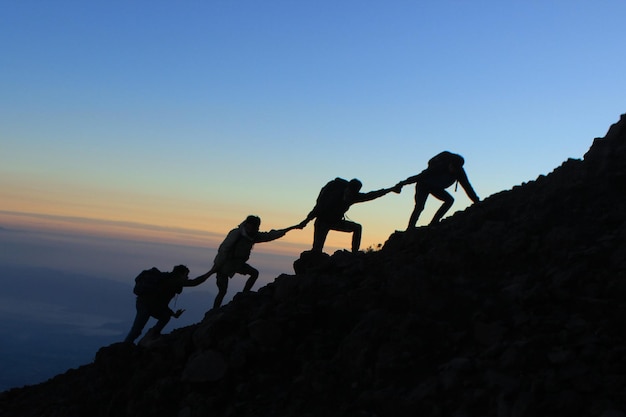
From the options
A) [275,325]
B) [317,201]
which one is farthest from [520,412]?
[317,201]

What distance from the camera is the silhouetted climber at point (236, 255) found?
16.0 metres

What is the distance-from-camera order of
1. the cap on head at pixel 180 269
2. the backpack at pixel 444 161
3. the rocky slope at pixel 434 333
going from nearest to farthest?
the rocky slope at pixel 434 333, the cap on head at pixel 180 269, the backpack at pixel 444 161

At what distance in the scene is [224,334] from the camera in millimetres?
12852

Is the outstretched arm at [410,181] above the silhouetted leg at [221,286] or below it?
above

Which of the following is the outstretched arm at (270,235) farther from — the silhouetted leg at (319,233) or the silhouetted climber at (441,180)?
the silhouetted climber at (441,180)

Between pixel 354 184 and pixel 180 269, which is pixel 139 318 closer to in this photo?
pixel 180 269

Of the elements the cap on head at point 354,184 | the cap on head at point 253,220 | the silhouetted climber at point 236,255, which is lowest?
the silhouetted climber at point 236,255

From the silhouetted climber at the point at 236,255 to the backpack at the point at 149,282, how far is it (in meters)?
0.82

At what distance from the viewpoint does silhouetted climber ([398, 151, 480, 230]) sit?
17.1m

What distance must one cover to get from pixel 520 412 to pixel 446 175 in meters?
9.37

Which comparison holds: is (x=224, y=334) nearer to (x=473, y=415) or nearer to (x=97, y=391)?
(x=97, y=391)

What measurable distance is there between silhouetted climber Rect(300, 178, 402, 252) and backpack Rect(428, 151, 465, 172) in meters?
1.30

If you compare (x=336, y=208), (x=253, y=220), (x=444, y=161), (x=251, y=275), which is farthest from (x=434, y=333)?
(x=444, y=161)

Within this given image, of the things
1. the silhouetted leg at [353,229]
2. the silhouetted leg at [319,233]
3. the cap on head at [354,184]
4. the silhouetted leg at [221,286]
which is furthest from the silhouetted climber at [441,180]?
the silhouetted leg at [221,286]
